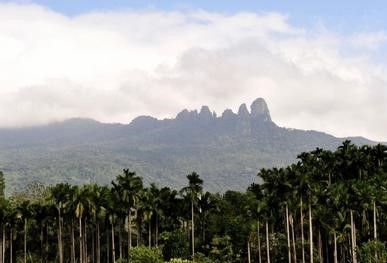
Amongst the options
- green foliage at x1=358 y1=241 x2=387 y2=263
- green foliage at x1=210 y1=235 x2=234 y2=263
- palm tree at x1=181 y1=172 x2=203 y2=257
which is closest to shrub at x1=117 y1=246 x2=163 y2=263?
green foliage at x1=210 y1=235 x2=234 y2=263

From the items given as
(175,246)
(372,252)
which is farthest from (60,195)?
(372,252)

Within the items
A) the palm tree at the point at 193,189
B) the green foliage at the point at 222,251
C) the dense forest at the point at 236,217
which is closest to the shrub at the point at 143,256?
the dense forest at the point at 236,217

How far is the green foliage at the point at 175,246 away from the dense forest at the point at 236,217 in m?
0.21

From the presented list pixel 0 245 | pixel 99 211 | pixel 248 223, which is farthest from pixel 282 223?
pixel 0 245

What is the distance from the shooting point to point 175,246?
12506 centimetres

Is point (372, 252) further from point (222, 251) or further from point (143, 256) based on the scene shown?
point (143, 256)

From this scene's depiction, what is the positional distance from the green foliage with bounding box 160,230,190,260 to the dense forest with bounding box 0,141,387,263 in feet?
0.70

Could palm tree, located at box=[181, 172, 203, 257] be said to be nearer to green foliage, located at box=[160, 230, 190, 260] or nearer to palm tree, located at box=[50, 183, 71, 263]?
green foliage, located at box=[160, 230, 190, 260]

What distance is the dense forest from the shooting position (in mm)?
109688

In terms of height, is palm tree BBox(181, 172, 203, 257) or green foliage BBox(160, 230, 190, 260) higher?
palm tree BBox(181, 172, 203, 257)

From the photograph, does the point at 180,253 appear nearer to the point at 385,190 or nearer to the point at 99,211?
the point at 99,211

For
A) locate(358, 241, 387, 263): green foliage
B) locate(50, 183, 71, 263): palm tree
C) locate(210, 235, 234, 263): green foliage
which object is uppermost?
locate(50, 183, 71, 263): palm tree

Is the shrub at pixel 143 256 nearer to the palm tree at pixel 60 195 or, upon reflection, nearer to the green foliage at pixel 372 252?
the palm tree at pixel 60 195

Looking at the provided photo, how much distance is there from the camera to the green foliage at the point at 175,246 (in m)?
125
